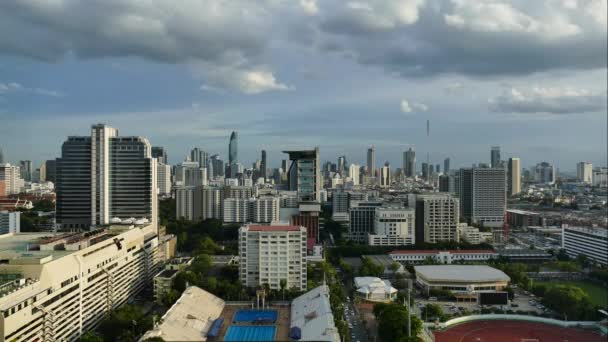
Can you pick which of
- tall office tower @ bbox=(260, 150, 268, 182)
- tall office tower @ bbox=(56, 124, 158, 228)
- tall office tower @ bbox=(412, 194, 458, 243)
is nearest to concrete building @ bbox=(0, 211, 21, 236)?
tall office tower @ bbox=(56, 124, 158, 228)

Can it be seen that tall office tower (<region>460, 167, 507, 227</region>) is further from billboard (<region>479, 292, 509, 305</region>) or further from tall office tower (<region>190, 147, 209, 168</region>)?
tall office tower (<region>190, 147, 209, 168</region>)

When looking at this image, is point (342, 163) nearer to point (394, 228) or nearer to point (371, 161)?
point (371, 161)

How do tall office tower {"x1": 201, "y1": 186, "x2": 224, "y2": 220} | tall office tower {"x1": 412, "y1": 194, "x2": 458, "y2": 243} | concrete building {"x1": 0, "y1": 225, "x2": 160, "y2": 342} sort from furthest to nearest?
1. tall office tower {"x1": 201, "y1": 186, "x2": 224, "y2": 220}
2. tall office tower {"x1": 412, "y1": 194, "x2": 458, "y2": 243}
3. concrete building {"x1": 0, "y1": 225, "x2": 160, "y2": 342}

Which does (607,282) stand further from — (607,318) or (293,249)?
(293,249)

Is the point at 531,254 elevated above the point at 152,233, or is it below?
below

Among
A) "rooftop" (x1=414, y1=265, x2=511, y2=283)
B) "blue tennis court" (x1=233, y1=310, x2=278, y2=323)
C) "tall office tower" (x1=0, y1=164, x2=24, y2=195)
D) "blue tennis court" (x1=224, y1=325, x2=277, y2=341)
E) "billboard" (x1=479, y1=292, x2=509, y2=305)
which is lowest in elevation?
"billboard" (x1=479, y1=292, x2=509, y2=305)

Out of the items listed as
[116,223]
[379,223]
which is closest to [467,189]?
[379,223]
